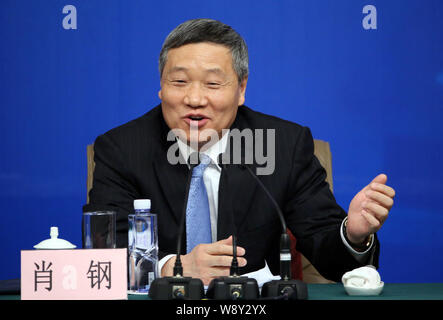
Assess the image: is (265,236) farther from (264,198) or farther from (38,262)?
(38,262)

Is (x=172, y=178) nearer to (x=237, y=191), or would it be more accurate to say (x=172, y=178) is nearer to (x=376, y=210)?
(x=237, y=191)

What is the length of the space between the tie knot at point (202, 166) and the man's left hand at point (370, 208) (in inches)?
18.0

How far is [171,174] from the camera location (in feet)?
5.82

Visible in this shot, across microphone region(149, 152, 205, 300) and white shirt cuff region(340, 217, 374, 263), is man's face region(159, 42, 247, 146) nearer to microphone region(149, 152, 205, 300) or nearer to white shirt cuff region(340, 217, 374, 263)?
white shirt cuff region(340, 217, 374, 263)

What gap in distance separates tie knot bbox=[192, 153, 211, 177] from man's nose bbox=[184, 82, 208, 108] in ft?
0.53

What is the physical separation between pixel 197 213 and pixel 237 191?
14 cm

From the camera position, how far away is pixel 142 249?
4.47ft

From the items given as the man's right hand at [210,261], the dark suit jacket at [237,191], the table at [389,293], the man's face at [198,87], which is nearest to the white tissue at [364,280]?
the table at [389,293]

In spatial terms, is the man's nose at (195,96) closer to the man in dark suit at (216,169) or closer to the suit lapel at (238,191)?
the man in dark suit at (216,169)

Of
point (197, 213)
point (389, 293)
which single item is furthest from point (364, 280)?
point (197, 213)

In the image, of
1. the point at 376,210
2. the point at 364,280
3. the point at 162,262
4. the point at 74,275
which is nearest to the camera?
the point at 74,275

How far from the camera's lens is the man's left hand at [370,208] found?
1.33 m
